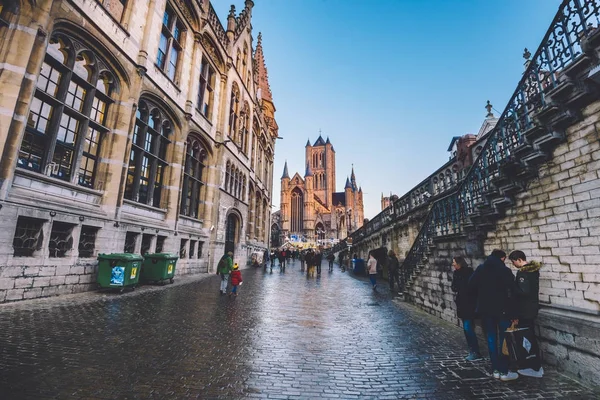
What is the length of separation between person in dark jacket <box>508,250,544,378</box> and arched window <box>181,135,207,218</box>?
15143mm

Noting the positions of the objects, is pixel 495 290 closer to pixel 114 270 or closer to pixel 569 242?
pixel 569 242

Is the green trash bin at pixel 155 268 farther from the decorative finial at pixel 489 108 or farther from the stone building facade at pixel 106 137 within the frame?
the decorative finial at pixel 489 108

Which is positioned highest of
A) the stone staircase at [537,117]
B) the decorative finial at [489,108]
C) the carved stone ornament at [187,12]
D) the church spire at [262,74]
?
the church spire at [262,74]

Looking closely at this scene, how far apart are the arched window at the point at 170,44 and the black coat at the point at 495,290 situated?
48.6 ft

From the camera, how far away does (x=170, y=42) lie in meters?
13.8

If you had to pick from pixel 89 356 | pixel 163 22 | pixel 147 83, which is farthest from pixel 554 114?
pixel 163 22

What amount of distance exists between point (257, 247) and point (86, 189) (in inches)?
796

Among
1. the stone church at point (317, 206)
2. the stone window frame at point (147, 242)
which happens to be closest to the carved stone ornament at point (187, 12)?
the stone window frame at point (147, 242)

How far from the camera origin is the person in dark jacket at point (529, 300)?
3.60m

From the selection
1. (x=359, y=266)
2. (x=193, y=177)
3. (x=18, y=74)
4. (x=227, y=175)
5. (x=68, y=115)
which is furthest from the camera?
(x=359, y=266)

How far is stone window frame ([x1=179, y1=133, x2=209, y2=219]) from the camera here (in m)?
15.7

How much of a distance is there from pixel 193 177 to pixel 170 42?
23.4ft

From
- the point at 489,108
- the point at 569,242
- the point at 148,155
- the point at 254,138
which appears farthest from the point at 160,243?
the point at 489,108

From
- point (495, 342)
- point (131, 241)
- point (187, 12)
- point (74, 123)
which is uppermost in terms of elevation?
point (187, 12)
